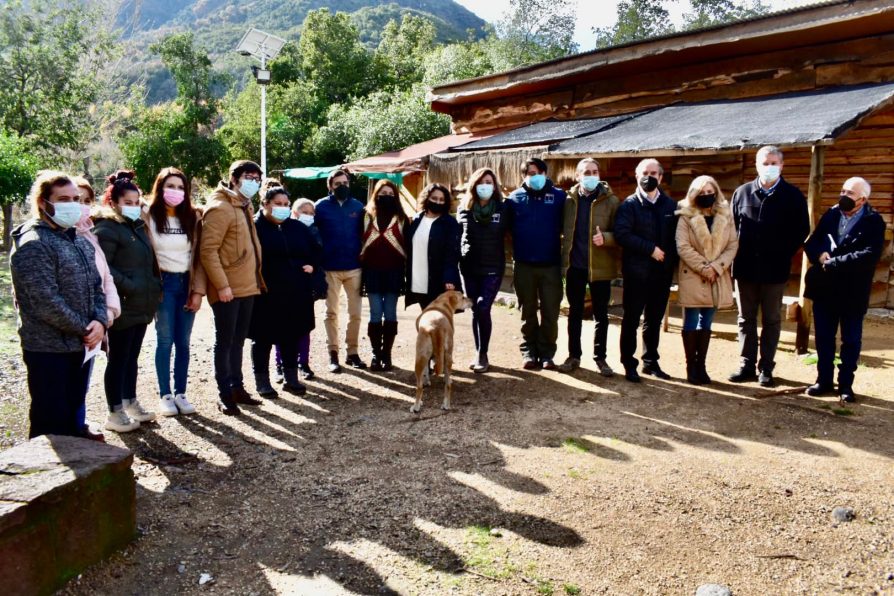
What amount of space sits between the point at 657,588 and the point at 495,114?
11.9 m

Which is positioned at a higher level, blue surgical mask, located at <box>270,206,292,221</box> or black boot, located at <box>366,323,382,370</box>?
blue surgical mask, located at <box>270,206,292,221</box>

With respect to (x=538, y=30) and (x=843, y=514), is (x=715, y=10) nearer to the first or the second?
(x=538, y=30)

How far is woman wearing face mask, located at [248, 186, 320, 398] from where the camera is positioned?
543 centimetres

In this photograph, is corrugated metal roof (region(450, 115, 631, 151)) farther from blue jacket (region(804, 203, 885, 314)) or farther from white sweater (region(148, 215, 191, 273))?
white sweater (region(148, 215, 191, 273))

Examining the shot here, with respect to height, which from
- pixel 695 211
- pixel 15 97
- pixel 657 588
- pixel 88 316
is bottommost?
pixel 657 588

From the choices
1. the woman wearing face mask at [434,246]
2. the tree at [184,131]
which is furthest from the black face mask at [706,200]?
the tree at [184,131]

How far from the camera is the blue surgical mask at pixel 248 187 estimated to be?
506 cm

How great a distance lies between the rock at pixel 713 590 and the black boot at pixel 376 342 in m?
4.12

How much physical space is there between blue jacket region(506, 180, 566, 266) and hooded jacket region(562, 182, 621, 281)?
0.09 metres

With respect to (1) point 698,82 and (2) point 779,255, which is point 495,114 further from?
(2) point 779,255

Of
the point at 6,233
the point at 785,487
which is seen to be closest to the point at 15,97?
the point at 6,233

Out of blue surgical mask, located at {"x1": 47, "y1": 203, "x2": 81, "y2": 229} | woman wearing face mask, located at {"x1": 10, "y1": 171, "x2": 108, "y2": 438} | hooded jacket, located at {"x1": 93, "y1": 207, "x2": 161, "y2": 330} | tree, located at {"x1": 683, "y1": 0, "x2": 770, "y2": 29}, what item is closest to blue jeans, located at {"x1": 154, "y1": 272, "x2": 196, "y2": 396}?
hooded jacket, located at {"x1": 93, "y1": 207, "x2": 161, "y2": 330}

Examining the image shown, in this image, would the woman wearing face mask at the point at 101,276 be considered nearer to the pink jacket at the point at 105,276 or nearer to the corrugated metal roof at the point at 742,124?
the pink jacket at the point at 105,276

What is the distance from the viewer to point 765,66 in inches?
376
